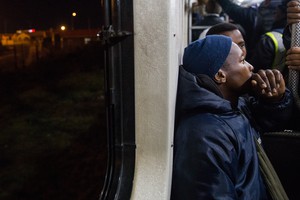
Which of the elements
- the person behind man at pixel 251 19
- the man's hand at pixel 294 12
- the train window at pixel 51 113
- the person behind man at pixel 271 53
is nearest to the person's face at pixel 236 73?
the man's hand at pixel 294 12

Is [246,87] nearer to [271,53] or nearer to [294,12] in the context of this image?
[294,12]

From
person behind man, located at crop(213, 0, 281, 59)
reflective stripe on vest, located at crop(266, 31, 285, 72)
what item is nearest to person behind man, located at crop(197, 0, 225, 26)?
person behind man, located at crop(213, 0, 281, 59)

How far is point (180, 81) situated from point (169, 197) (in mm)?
610

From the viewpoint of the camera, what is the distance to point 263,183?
6.30ft

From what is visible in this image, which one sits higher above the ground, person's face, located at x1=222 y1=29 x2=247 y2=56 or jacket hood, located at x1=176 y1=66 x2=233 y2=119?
person's face, located at x1=222 y1=29 x2=247 y2=56

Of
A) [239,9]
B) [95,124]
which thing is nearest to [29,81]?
[95,124]

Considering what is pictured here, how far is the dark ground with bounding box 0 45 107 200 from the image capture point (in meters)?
9.00

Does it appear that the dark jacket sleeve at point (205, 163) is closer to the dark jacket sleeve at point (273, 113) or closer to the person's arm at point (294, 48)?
the dark jacket sleeve at point (273, 113)

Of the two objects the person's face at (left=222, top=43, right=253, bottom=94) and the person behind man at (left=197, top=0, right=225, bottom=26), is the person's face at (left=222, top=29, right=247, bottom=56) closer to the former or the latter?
the person's face at (left=222, top=43, right=253, bottom=94)

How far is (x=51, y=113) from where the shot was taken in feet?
55.7

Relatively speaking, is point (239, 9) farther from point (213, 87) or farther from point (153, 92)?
point (153, 92)

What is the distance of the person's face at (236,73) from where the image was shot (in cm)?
193

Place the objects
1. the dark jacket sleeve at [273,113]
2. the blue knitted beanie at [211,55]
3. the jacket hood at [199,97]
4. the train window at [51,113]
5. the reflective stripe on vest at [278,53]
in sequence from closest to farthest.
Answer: the jacket hood at [199,97], the blue knitted beanie at [211,55], the dark jacket sleeve at [273,113], the reflective stripe on vest at [278,53], the train window at [51,113]

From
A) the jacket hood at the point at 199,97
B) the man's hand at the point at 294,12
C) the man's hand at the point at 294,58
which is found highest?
the man's hand at the point at 294,12
